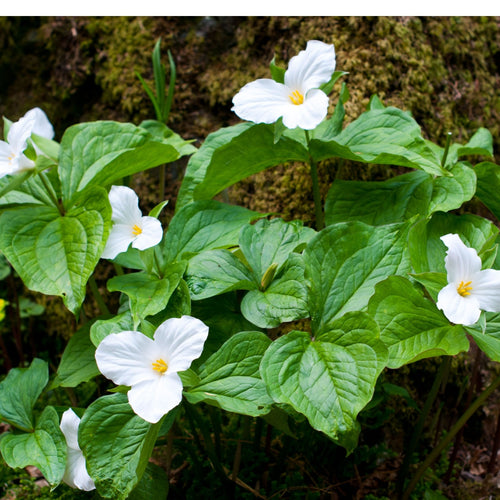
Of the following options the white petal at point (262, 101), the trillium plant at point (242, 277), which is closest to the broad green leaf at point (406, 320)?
the trillium plant at point (242, 277)

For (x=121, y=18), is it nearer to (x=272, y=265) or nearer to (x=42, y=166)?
(x=42, y=166)

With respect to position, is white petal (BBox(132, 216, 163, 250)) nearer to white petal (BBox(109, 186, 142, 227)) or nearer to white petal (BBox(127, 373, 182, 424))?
white petal (BBox(109, 186, 142, 227))

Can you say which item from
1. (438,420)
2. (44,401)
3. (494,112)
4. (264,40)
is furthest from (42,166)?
(494,112)

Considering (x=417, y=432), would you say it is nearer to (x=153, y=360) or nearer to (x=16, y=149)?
(x=153, y=360)

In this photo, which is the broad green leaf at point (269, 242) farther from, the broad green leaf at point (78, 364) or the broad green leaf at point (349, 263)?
the broad green leaf at point (78, 364)

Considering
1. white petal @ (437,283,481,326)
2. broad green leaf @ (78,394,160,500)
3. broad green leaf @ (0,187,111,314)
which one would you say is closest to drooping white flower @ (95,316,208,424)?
broad green leaf @ (78,394,160,500)

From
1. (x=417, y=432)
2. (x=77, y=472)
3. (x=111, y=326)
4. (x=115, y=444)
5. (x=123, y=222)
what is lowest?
(x=417, y=432)

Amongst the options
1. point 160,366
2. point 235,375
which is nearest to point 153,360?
point 160,366
